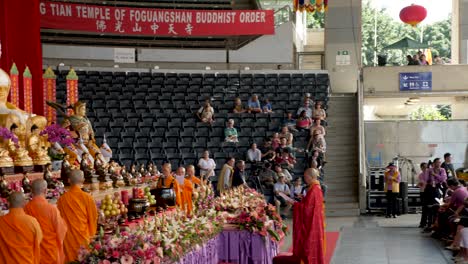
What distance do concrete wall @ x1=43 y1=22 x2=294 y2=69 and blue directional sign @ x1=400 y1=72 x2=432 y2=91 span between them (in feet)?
12.6

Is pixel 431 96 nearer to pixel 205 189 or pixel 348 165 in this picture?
pixel 348 165

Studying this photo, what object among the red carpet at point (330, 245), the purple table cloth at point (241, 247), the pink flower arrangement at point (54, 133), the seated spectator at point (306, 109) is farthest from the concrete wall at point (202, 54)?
the purple table cloth at point (241, 247)

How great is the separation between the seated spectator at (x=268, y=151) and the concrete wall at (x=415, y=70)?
21.6ft

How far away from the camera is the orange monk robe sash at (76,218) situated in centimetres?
916

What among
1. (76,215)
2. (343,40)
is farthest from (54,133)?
(343,40)

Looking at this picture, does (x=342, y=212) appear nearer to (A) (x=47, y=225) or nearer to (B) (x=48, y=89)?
(B) (x=48, y=89)

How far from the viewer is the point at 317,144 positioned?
871 inches

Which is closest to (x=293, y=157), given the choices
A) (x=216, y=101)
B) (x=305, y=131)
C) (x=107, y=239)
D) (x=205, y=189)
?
(x=305, y=131)

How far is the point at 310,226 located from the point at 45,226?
3.57 metres

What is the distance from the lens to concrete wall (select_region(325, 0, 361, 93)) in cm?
2895

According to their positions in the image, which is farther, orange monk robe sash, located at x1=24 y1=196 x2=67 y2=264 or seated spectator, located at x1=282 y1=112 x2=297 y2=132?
seated spectator, located at x1=282 y1=112 x2=297 y2=132

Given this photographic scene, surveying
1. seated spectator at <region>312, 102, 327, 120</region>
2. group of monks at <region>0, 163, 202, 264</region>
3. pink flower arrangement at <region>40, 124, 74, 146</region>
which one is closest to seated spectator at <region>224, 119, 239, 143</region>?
seated spectator at <region>312, 102, 327, 120</region>

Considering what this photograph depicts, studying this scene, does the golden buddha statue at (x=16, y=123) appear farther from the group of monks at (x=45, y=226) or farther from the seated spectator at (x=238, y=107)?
the seated spectator at (x=238, y=107)

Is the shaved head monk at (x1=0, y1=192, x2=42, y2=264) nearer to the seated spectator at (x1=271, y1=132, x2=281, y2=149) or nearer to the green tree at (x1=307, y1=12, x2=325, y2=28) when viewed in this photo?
the seated spectator at (x1=271, y1=132, x2=281, y2=149)
